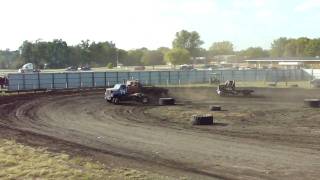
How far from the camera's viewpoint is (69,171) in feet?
48.3

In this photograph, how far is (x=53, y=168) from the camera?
15266mm

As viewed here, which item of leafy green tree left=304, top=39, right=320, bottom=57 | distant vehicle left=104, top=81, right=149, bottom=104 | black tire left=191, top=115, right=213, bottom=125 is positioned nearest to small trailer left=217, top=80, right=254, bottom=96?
distant vehicle left=104, top=81, right=149, bottom=104

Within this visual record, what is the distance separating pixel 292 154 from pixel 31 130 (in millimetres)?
14124

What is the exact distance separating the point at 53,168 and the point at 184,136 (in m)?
9.21

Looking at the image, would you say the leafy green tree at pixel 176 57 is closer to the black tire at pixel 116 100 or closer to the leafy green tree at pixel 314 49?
the leafy green tree at pixel 314 49

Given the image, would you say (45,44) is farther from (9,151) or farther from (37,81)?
(9,151)

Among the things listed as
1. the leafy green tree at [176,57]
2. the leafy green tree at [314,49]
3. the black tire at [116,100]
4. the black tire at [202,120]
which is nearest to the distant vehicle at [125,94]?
the black tire at [116,100]

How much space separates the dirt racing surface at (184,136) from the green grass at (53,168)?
44.7 inches

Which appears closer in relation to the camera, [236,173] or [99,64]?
[236,173]

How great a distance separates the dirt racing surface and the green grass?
3.73ft

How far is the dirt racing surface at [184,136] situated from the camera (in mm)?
16078

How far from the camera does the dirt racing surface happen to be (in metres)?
16.1

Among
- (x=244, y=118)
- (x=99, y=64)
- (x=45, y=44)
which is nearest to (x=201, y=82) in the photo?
(x=244, y=118)

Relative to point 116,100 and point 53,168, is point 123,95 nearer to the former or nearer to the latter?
point 116,100
